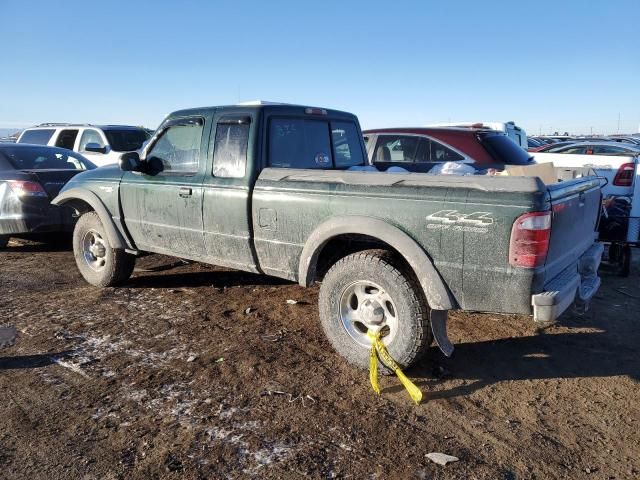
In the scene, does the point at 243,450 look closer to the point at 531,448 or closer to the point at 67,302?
the point at 531,448

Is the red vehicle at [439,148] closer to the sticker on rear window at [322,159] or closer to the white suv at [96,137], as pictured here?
the sticker on rear window at [322,159]

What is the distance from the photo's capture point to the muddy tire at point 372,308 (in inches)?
143

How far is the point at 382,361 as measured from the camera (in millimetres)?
3764

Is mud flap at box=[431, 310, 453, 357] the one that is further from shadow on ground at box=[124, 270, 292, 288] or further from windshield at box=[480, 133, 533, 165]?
windshield at box=[480, 133, 533, 165]

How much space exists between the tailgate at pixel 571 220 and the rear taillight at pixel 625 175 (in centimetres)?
239

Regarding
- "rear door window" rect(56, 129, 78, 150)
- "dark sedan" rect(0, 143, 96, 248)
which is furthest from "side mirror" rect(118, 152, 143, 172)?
"rear door window" rect(56, 129, 78, 150)

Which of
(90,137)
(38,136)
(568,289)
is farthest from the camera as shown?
(38,136)

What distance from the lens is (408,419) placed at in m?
3.29

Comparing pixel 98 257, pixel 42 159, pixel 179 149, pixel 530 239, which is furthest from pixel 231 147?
pixel 42 159

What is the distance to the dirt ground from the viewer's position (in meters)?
2.85

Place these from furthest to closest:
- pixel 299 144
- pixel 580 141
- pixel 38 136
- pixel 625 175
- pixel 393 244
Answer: pixel 580 141 < pixel 38 136 < pixel 625 175 < pixel 299 144 < pixel 393 244

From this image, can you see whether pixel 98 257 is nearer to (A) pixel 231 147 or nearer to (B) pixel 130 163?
(B) pixel 130 163

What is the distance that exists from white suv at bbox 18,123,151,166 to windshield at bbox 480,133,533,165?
24.9ft

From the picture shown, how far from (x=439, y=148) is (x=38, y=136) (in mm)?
9669
